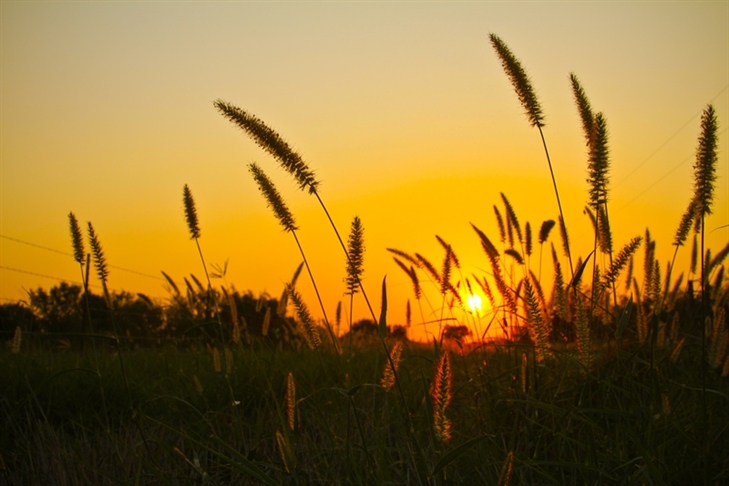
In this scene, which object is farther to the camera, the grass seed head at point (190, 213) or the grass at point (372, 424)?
the grass seed head at point (190, 213)

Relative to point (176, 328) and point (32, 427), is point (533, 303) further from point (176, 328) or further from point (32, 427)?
point (176, 328)

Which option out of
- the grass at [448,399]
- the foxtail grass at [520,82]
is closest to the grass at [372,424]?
the grass at [448,399]

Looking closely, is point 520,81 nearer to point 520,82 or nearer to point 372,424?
Answer: point 520,82

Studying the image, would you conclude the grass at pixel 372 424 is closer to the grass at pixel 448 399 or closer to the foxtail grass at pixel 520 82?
the grass at pixel 448 399

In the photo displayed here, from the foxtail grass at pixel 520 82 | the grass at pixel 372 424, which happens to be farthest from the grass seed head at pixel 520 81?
the grass at pixel 372 424

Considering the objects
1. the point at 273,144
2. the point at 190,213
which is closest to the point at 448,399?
the point at 273,144

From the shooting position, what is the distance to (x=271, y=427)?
14.0 feet

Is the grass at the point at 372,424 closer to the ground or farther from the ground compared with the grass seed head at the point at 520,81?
closer to the ground

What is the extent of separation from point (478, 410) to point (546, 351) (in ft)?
3.00

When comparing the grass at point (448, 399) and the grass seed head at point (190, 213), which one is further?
the grass seed head at point (190, 213)

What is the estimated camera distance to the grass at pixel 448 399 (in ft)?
8.29

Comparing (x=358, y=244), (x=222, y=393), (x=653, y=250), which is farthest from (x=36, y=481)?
(x=653, y=250)

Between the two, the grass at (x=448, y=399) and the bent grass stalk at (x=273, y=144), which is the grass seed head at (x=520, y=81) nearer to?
the grass at (x=448, y=399)

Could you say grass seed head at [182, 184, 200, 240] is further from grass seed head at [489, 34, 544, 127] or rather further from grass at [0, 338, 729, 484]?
grass seed head at [489, 34, 544, 127]
